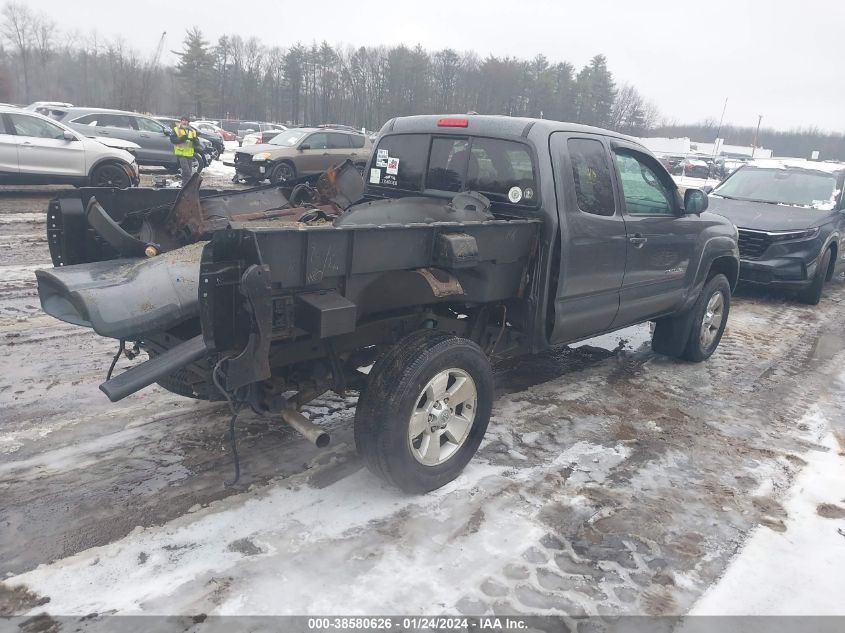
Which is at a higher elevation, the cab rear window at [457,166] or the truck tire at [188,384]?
the cab rear window at [457,166]

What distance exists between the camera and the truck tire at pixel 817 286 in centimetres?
880

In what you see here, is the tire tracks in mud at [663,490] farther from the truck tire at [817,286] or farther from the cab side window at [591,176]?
the truck tire at [817,286]

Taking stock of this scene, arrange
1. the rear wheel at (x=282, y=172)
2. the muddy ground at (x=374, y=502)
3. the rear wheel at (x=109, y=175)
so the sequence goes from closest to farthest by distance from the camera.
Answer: the muddy ground at (x=374, y=502)
the rear wheel at (x=109, y=175)
the rear wheel at (x=282, y=172)

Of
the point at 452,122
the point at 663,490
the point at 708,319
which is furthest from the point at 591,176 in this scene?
the point at 708,319

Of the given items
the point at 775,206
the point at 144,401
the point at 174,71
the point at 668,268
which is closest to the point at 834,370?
the point at 668,268

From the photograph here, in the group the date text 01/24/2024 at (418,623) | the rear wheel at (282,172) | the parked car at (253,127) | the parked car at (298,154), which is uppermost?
the parked car at (253,127)

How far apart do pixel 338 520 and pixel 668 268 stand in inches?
136

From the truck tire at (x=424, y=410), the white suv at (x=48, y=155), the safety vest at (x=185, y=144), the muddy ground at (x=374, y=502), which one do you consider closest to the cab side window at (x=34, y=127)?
the white suv at (x=48, y=155)

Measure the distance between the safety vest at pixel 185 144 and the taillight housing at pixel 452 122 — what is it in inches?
540

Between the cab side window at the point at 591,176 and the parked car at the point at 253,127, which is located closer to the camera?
the cab side window at the point at 591,176

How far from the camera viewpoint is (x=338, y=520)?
314 cm

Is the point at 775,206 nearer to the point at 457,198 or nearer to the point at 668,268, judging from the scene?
the point at 668,268

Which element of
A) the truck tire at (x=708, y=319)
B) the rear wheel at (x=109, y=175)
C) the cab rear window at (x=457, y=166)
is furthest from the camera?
the rear wheel at (x=109, y=175)

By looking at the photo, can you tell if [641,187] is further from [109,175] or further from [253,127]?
[253,127]
